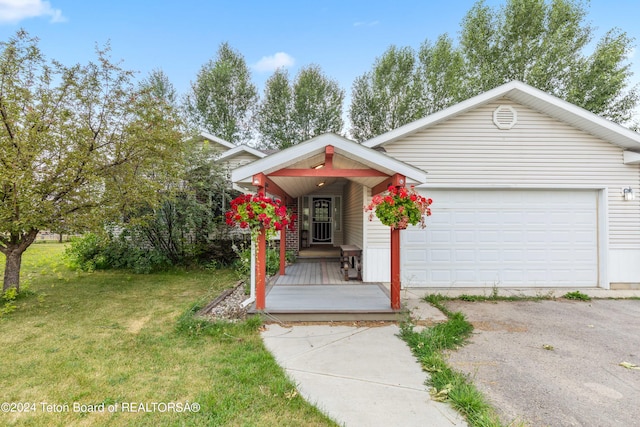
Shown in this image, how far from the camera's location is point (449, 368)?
291 centimetres

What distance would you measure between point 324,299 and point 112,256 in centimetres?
713

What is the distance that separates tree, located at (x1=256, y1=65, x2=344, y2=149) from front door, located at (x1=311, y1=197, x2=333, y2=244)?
9102mm

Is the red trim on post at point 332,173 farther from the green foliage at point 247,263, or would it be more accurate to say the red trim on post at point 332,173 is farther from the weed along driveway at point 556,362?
the green foliage at point 247,263

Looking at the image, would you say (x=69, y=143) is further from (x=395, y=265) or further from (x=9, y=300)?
(x=395, y=265)

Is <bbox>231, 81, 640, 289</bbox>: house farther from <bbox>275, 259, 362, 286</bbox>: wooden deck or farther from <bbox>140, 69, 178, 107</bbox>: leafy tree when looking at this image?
<bbox>140, 69, 178, 107</bbox>: leafy tree

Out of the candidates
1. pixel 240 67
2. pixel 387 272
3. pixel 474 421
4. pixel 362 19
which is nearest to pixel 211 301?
pixel 387 272

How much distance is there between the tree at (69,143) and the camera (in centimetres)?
462

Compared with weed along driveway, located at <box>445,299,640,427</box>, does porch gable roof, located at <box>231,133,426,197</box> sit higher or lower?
higher

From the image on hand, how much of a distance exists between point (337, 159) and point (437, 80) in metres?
16.8

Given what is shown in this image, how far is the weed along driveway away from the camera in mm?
2357

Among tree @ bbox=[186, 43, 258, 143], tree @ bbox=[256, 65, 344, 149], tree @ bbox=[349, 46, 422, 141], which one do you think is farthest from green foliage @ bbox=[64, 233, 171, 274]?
tree @ bbox=[349, 46, 422, 141]

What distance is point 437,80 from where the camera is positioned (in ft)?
60.1

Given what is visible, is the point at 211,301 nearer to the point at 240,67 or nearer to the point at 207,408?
the point at 207,408

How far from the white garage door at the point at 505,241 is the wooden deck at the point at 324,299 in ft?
4.80
